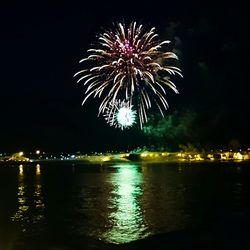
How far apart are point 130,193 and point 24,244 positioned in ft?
84.5

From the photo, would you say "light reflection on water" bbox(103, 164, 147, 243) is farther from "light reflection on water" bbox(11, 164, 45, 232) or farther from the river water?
"light reflection on water" bbox(11, 164, 45, 232)

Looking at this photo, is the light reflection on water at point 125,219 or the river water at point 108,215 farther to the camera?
the light reflection on water at point 125,219

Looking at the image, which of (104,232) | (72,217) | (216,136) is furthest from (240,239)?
(216,136)

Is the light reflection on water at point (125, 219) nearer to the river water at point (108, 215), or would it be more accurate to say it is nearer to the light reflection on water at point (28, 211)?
the river water at point (108, 215)

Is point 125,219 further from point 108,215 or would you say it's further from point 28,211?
point 28,211

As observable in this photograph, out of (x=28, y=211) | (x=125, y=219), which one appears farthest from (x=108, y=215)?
(x=28, y=211)

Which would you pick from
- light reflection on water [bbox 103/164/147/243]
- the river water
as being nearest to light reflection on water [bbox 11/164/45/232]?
the river water

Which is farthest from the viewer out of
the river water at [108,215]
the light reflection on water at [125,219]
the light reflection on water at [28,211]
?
the light reflection on water at [28,211]

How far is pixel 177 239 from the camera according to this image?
19.9m

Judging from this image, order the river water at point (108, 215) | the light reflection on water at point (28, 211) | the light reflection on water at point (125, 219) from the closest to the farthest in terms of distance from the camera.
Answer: the river water at point (108, 215)
the light reflection on water at point (125, 219)
the light reflection on water at point (28, 211)

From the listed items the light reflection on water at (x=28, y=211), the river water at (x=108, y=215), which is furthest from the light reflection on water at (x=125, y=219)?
the light reflection on water at (x=28, y=211)

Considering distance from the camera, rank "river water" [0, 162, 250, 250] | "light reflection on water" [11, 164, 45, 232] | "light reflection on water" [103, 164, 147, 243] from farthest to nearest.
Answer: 1. "light reflection on water" [11, 164, 45, 232]
2. "light reflection on water" [103, 164, 147, 243]
3. "river water" [0, 162, 250, 250]

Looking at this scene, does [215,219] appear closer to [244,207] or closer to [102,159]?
[244,207]

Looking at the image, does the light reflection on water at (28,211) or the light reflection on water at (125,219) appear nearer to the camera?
the light reflection on water at (125,219)
